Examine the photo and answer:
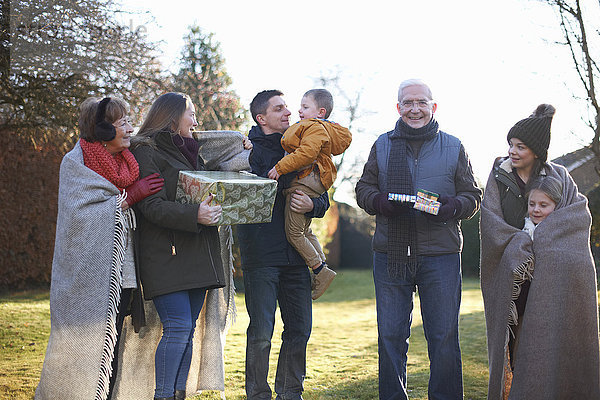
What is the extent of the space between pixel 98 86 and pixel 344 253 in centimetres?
1581

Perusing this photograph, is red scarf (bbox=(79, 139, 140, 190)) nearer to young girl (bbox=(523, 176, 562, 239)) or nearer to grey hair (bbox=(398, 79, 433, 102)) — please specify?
grey hair (bbox=(398, 79, 433, 102))

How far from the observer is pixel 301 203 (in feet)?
12.8

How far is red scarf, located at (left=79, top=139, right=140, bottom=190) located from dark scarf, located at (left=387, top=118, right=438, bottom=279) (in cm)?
157

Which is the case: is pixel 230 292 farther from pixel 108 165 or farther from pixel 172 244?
pixel 108 165

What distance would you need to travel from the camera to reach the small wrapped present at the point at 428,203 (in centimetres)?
361

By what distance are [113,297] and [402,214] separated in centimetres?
180

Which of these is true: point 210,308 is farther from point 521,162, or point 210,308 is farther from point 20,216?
point 20,216

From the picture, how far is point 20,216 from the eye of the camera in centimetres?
1130

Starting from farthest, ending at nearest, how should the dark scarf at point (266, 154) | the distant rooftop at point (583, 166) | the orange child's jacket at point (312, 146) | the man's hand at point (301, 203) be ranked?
the distant rooftop at point (583, 166) → the dark scarf at point (266, 154) → the man's hand at point (301, 203) → the orange child's jacket at point (312, 146)

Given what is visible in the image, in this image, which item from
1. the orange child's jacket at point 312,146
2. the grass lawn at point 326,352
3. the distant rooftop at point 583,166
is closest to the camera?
the orange child's jacket at point 312,146

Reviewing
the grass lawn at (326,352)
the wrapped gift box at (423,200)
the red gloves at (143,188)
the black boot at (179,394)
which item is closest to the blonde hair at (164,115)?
the red gloves at (143,188)

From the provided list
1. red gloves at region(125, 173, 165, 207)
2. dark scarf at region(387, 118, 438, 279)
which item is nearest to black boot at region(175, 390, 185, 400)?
red gloves at region(125, 173, 165, 207)

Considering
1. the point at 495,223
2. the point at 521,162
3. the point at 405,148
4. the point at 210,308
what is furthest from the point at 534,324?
the point at 210,308

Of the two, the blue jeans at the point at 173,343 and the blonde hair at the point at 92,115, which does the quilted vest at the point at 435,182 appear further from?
the blonde hair at the point at 92,115
